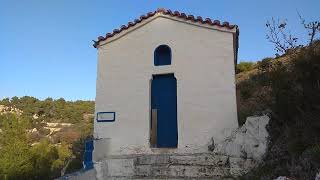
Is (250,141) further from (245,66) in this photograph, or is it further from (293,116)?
(245,66)

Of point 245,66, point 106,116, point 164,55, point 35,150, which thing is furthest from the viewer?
point 245,66

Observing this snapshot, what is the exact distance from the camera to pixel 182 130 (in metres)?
9.62

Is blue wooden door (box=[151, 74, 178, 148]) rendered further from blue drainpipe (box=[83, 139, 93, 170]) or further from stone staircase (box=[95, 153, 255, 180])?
blue drainpipe (box=[83, 139, 93, 170])

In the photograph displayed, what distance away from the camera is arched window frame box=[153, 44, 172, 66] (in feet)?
33.8

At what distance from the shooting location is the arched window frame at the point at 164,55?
1030 cm

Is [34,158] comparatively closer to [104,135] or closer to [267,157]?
[104,135]

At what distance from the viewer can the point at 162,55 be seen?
10469mm

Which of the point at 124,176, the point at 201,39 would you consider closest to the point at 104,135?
the point at 124,176

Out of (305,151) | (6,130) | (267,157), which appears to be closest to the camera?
(305,151)

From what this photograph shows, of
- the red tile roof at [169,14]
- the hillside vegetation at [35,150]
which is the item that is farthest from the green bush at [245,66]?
the red tile roof at [169,14]

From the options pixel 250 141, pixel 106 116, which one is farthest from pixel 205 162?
pixel 106 116

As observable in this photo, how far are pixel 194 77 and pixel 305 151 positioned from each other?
392 centimetres

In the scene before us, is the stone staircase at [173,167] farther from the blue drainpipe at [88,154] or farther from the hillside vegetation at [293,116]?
the hillside vegetation at [293,116]

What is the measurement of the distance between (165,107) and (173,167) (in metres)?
2.11
